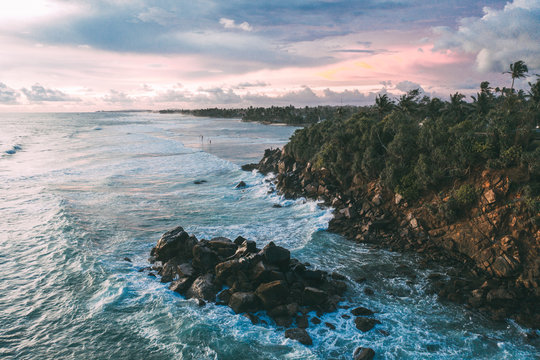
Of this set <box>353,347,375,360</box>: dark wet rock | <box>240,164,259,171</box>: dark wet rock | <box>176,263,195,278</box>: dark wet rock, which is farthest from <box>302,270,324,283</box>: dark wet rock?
<box>240,164,259,171</box>: dark wet rock

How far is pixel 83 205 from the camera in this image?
29.3 metres

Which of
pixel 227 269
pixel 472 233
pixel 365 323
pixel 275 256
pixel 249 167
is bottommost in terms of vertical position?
pixel 365 323

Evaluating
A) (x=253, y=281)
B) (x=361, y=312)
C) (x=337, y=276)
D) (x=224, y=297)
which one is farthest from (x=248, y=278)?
(x=361, y=312)

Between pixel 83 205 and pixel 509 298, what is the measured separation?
105ft

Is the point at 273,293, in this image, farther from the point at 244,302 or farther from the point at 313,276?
the point at 313,276

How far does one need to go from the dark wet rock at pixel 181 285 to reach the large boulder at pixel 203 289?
0.84 ft

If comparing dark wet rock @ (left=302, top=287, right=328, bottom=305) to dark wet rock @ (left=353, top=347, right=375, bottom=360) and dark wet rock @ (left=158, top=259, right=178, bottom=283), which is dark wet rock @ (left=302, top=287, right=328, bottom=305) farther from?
dark wet rock @ (left=158, top=259, right=178, bottom=283)

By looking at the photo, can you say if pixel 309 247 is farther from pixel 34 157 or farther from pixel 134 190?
pixel 34 157

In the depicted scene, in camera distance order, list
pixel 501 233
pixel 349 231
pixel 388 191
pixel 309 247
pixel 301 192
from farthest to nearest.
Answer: pixel 301 192
pixel 388 191
pixel 349 231
pixel 309 247
pixel 501 233

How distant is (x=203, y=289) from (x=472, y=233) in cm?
1510

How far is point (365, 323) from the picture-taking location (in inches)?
514

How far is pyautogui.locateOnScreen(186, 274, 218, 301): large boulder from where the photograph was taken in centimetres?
1515

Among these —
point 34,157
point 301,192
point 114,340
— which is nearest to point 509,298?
point 114,340

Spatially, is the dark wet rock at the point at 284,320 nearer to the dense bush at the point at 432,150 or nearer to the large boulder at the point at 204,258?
the large boulder at the point at 204,258
